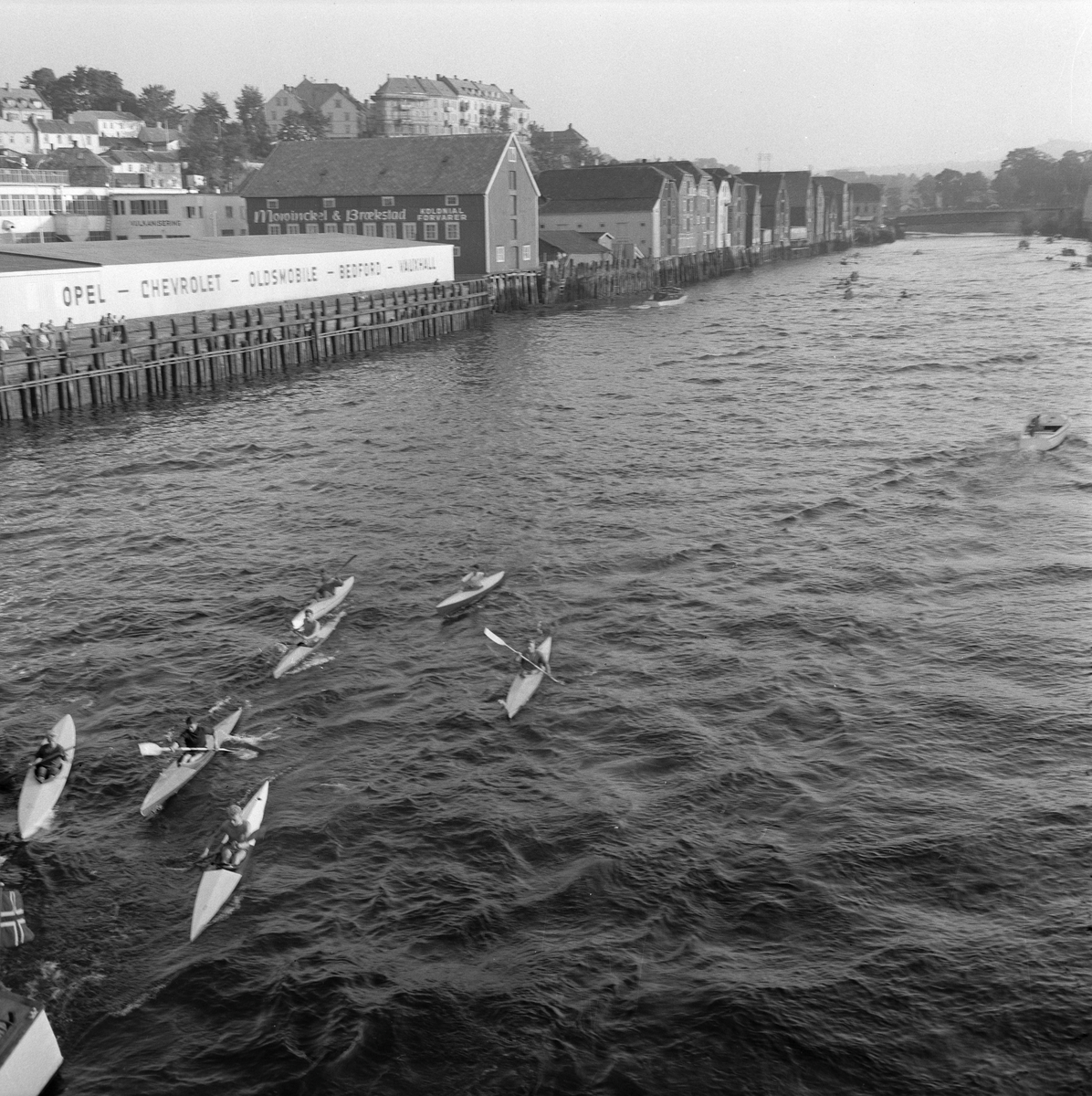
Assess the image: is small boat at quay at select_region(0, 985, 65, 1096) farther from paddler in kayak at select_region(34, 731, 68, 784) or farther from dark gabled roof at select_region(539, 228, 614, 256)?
dark gabled roof at select_region(539, 228, 614, 256)

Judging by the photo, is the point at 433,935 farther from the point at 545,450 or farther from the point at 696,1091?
the point at 545,450

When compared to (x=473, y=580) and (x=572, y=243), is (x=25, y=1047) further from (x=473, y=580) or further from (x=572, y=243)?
(x=572, y=243)

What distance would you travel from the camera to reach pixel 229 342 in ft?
187

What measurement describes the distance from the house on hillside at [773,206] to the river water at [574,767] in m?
137

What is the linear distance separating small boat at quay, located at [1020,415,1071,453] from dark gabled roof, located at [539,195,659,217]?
273ft

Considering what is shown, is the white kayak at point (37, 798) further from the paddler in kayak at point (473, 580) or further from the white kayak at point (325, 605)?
the paddler in kayak at point (473, 580)

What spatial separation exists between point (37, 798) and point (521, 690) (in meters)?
8.32

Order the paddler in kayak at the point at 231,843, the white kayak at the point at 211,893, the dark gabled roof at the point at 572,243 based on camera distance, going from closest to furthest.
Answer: the white kayak at the point at 211,893 → the paddler in kayak at the point at 231,843 → the dark gabled roof at the point at 572,243

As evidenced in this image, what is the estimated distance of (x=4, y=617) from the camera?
27188 mm

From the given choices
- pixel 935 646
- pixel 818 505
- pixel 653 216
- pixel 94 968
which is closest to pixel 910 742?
pixel 935 646

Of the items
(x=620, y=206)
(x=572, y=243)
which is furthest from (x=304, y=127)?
(x=572, y=243)

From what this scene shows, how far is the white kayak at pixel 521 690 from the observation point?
22.5 meters

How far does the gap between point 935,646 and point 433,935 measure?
13.2 meters

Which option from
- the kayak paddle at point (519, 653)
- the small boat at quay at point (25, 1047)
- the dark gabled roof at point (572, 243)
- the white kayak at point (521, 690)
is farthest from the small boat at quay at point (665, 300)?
the small boat at quay at point (25, 1047)
